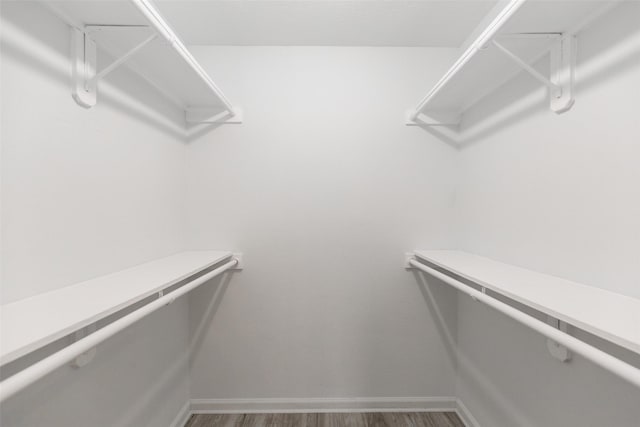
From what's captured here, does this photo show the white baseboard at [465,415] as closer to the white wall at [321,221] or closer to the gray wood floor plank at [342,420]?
the white wall at [321,221]

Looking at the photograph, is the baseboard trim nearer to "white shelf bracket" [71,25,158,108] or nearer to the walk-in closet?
the walk-in closet

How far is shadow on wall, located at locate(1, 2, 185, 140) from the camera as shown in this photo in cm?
75

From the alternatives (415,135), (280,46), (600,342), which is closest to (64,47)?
(280,46)

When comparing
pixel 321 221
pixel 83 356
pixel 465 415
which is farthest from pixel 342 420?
pixel 83 356

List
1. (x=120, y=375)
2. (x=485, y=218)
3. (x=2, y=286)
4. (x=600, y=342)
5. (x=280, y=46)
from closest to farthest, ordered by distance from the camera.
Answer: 1. (x=2, y=286)
2. (x=600, y=342)
3. (x=120, y=375)
4. (x=485, y=218)
5. (x=280, y=46)

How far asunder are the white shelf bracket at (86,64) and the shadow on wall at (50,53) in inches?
0.7

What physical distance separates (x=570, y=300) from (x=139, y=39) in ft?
5.19

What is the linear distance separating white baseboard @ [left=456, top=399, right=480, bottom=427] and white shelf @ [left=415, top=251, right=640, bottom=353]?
93 centimetres

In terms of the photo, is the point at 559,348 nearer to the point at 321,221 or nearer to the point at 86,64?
the point at 321,221

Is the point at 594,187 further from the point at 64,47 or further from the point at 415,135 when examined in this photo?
the point at 64,47

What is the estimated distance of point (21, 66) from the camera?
2.52 feet

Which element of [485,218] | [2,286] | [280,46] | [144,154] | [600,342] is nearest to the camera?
[2,286]

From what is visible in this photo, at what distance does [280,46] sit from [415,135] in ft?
3.11

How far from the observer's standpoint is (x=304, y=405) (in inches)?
66.1
